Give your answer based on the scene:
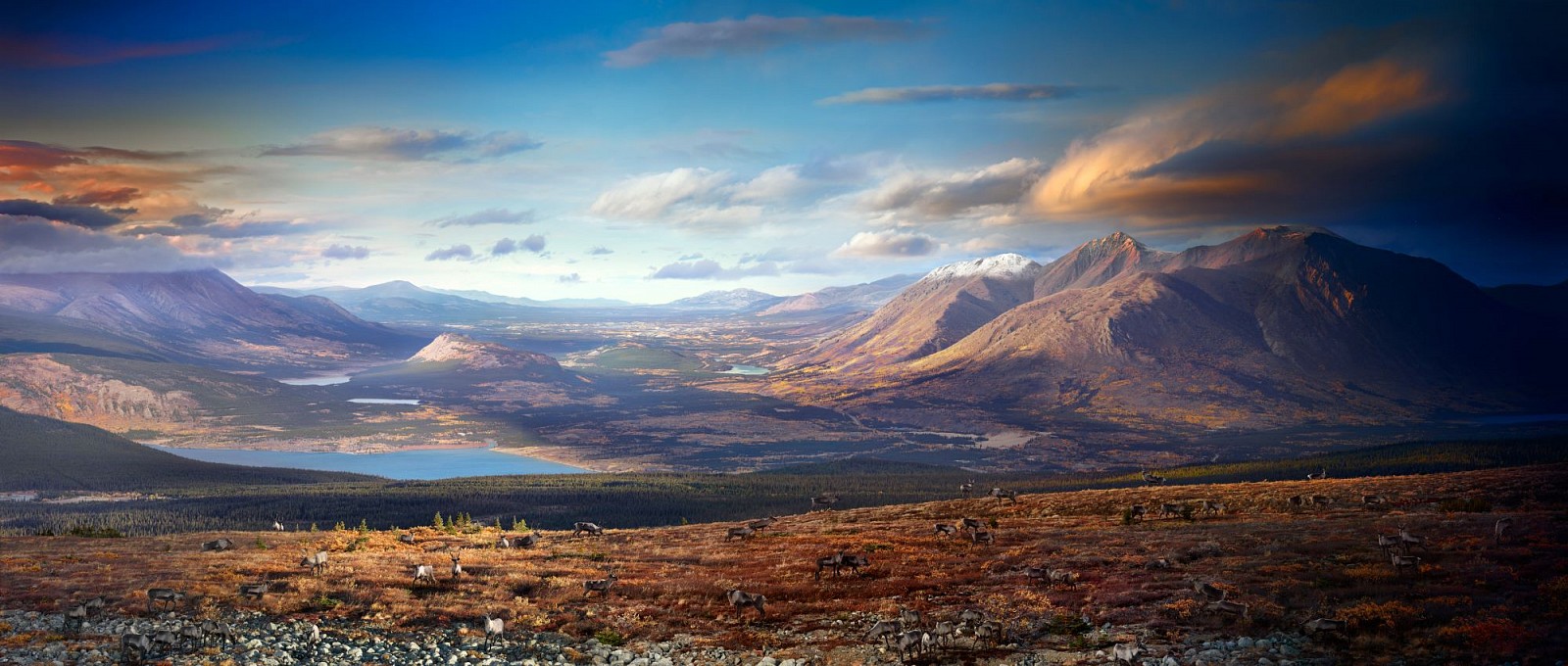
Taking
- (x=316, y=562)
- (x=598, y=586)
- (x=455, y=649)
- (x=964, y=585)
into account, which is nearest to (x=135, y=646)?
(x=455, y=649)

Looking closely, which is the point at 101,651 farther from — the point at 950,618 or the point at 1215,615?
the point at 1215,615

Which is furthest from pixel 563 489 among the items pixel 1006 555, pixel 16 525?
pixel 1006 555

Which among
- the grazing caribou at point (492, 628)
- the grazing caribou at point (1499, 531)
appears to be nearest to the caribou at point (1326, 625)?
the grazing caribou at point (1499, 531)

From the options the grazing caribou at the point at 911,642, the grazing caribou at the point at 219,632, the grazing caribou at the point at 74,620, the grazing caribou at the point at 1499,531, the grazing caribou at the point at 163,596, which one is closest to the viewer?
the grazing caribou at the point at 911,642

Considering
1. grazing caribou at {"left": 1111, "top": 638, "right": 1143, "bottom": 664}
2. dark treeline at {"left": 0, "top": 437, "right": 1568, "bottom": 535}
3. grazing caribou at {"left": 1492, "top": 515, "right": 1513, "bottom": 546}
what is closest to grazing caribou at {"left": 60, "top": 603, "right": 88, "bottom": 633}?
grazing caribou at {"left": 1111, "top": 638, "right": 1143, "bottom": 664}

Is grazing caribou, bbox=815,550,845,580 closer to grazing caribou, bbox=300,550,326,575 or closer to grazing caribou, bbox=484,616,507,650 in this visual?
grazing caribou, bbox=484,616,507,650

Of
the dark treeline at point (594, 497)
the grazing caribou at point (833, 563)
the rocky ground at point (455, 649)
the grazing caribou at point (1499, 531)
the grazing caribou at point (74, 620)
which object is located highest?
the grazing caribou at point (1499, 531)

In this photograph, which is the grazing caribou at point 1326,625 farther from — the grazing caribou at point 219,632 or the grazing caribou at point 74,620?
the grazing caribou at point 74,620
